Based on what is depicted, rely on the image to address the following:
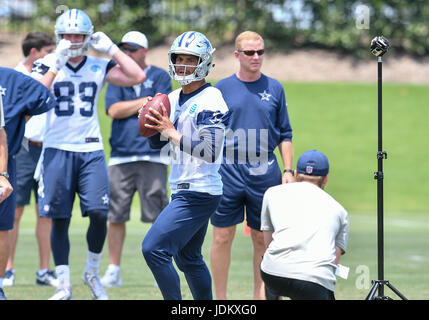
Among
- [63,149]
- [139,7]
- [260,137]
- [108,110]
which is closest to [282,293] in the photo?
[260,137]

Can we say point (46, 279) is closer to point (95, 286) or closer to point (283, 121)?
point (95, 286)

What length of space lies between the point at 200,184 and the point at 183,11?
2258 cm

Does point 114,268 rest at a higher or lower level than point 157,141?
lower

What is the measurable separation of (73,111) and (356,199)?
13144mm

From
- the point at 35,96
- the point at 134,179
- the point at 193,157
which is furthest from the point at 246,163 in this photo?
the point at 134,179

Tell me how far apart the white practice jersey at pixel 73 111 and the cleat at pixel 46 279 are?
1.49 m

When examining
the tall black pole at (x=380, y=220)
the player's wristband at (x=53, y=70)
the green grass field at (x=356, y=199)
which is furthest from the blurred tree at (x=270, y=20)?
the tall black pole at (x=380, y=220)

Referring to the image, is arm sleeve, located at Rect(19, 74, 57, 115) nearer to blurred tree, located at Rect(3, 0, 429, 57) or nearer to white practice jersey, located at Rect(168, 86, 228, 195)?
white practice jersey, located at Rect(168, 86, 228, 195)

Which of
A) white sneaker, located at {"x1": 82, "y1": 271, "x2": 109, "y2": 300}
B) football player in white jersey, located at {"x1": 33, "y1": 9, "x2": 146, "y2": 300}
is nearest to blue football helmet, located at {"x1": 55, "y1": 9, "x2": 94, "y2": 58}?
football player in white jersey, located at {"x1": 33, "y1": 9, "x2": 146, "y2": 300}

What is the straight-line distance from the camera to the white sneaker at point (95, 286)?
736 centimetres

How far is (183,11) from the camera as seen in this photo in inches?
1097

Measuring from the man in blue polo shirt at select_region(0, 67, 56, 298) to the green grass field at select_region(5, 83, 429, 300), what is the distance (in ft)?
3.67

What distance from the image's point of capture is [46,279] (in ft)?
27.0

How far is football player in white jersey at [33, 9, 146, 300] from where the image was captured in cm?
733
